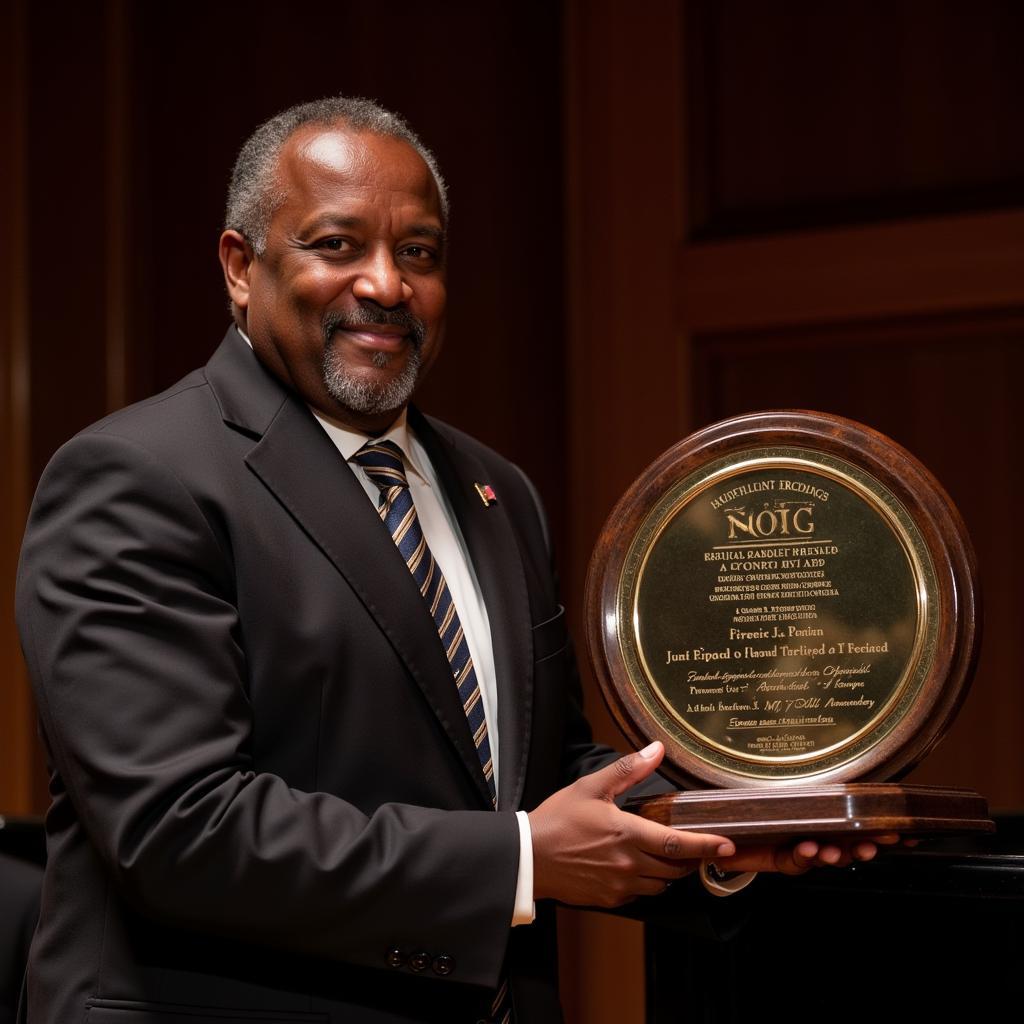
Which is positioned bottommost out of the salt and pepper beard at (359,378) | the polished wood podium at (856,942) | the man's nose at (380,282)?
the polished wood podium at (856,942)

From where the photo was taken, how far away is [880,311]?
3209mm

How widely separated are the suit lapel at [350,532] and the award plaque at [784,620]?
0.56 feet

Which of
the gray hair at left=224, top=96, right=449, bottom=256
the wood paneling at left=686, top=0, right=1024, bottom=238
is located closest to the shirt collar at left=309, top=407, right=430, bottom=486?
the gray hair at left=224, top=96, right=449, bottom=256

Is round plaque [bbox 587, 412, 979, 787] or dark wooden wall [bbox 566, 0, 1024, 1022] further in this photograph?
dark wooden wall [bbox 566, 0, 1024, 1022]

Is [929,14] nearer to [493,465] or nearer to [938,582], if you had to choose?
[493,465]

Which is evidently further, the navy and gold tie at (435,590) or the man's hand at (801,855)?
the navy and gold tie at (435,590)

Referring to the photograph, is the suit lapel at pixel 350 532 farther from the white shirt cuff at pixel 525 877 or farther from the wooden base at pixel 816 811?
the wooden base at pixel 816 811

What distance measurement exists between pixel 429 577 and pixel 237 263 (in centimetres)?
45

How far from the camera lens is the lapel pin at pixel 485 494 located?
201cm

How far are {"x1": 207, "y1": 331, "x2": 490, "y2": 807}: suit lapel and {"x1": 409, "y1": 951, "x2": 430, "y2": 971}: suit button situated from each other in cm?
20

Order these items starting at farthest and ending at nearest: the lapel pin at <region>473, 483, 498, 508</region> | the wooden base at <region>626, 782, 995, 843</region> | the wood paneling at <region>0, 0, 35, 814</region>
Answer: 1. the wood paneling at <region>0, 0, 35, 814</region>
2. the lapel pin at <region>473, 483, 498, 508</region>
3. the wooden base at <region>626, 782, 995, 843</region>

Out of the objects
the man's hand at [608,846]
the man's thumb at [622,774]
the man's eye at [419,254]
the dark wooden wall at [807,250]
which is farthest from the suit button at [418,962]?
the dark wooden wall at [807,250]

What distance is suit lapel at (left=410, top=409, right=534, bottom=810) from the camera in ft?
5.87

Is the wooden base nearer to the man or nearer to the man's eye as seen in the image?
the man
